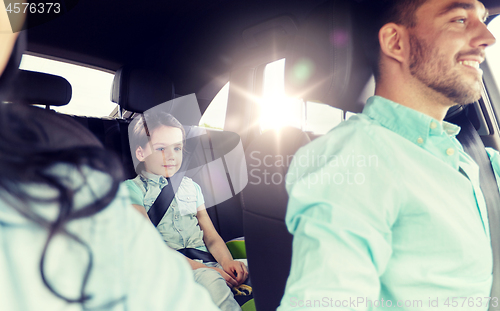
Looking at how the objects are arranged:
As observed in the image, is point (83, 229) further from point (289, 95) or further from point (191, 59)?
point (191, 59)

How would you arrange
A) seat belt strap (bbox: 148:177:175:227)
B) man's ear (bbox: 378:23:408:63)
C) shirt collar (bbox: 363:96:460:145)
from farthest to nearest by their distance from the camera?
seat belt strap (bbox: 148:177:175:227)
man's ear (bbox: 378:23:408:63)
shirt collar (bbox: 363:96:460:145)

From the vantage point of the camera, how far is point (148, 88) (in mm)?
1794

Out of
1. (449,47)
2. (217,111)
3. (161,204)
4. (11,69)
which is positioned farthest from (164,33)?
(11,69)

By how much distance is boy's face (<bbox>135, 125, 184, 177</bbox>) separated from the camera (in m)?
1.63

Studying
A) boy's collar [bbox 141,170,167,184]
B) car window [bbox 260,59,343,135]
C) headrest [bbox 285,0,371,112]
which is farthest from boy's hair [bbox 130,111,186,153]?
headrest [bbox 285,0,371,112]

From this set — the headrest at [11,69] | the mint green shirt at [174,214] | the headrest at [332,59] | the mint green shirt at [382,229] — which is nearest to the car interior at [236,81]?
the headrest at [332,59]

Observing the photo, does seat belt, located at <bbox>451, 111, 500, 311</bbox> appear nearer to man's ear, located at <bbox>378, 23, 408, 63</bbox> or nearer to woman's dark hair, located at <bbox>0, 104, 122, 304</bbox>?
man's ear, located at <bbox>378, 23, 408, 63</bbox>

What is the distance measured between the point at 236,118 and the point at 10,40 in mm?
1879

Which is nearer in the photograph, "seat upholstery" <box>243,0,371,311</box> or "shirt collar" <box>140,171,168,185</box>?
"seat upholstery" <box>243,0,371,311</box>

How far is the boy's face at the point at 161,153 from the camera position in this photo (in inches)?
64.2

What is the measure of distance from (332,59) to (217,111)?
1.46 metres

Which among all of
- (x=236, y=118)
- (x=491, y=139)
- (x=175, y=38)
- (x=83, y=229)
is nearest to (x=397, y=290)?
(x=83, y=229)

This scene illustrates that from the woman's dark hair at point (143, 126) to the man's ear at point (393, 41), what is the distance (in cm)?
111

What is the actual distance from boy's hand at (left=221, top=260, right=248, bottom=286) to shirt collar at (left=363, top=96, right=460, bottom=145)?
94cm
